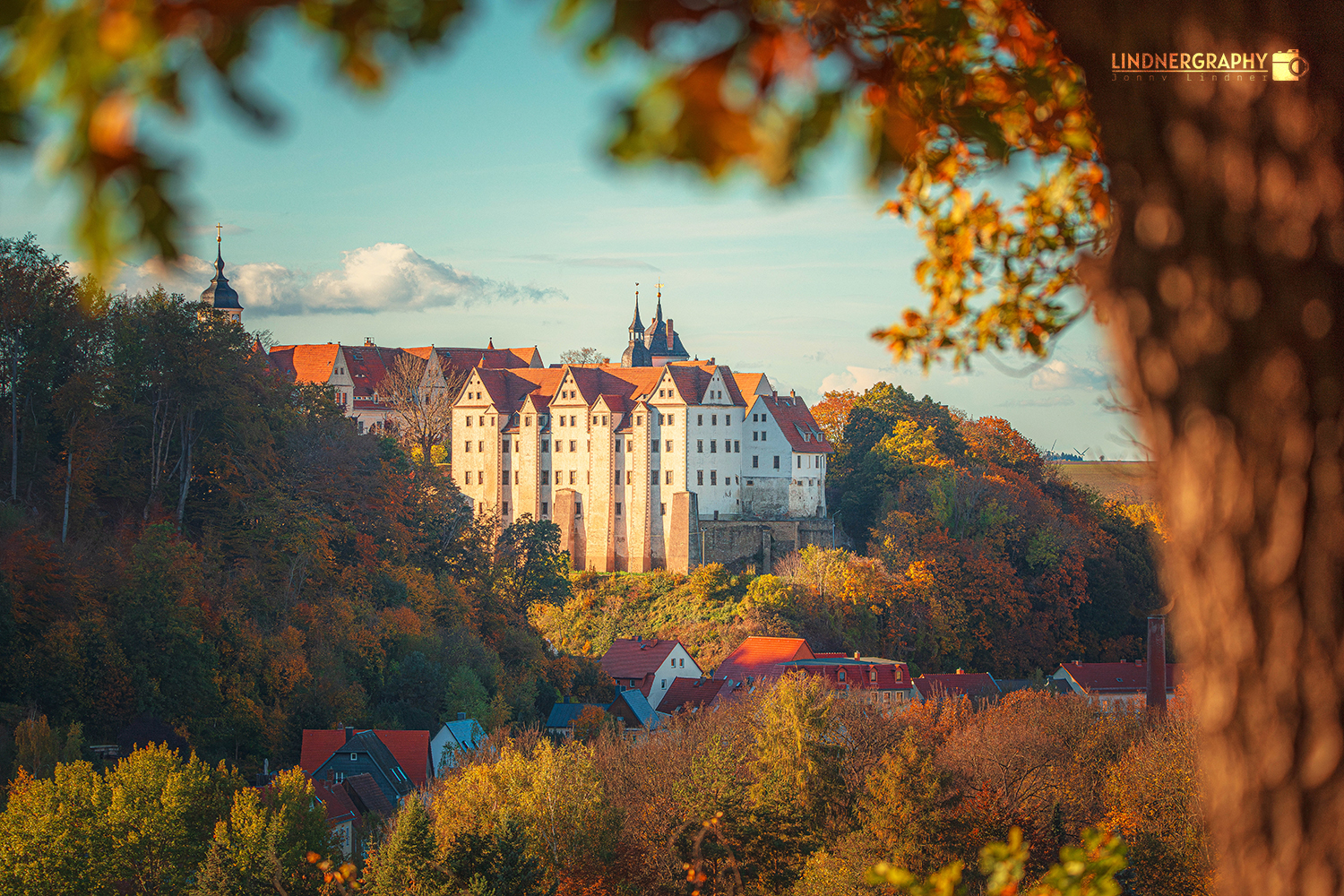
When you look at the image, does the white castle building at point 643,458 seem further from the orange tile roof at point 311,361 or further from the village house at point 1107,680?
the orange tile roof at point 311,361

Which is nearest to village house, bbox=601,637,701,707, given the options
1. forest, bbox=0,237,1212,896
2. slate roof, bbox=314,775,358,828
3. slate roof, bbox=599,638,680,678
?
slate roof, bbox=599,638,680,678

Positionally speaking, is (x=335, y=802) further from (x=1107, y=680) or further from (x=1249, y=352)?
(x=1107, y=680)

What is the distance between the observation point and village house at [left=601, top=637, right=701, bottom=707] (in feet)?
175

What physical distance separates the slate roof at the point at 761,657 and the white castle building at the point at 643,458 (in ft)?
27.1

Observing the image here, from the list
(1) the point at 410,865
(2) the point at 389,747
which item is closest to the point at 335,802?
(2) the point at 389,747

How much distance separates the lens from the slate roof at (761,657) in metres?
51.9

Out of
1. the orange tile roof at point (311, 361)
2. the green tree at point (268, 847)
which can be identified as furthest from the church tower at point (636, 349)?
the green tree at point (268, 847)

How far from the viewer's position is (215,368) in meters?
38.8

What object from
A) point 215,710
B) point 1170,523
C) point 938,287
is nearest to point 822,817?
point 215,710

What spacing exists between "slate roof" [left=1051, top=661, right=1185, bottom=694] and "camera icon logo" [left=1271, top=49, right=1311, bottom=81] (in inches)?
2191

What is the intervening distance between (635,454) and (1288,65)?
62994 millimetres

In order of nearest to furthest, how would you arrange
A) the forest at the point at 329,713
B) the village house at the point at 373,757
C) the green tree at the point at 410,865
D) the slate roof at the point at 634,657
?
the green tree at the point at 410,865, the forest at the point at 329,713, the village house at the point at 373,757, the slate roof at the point at 634,657

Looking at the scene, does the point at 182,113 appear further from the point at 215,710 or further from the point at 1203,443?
the point at 215,710

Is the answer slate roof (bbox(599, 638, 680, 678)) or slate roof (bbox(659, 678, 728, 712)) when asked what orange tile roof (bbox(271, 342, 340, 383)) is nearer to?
slate roof (bbox(599, 638, 680, 678))
